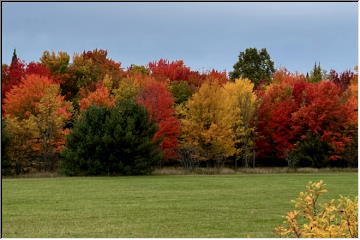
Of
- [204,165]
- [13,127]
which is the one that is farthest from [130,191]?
[204,165]

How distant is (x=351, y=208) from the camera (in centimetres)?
546

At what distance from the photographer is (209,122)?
45.1 m

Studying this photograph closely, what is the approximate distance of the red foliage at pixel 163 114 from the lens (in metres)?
44.1

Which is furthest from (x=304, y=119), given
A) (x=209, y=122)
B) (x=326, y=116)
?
(x=209, y=122)

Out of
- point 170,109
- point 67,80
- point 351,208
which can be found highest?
point 67,80

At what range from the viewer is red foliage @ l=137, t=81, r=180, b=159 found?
4409 cm

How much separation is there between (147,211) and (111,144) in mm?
22581

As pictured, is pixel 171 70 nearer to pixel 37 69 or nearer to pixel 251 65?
pixel 251 65

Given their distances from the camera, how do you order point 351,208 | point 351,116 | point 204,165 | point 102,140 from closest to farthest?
point 351,208 < point 102,140 < point 351,116 < point 204,165

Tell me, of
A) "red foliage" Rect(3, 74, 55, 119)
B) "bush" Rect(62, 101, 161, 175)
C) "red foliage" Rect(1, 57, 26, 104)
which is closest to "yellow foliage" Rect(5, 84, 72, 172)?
"red foliage" Rect(3, 74, 55, 119)

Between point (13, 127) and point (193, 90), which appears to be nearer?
point (13, 127)

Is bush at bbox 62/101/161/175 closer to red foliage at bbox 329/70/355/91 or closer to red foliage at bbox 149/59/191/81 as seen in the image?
red foliage at bbox 149/59/191/81

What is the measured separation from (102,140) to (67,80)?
2257 cm

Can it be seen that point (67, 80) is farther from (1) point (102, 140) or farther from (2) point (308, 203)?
(2) point (308, 203)
